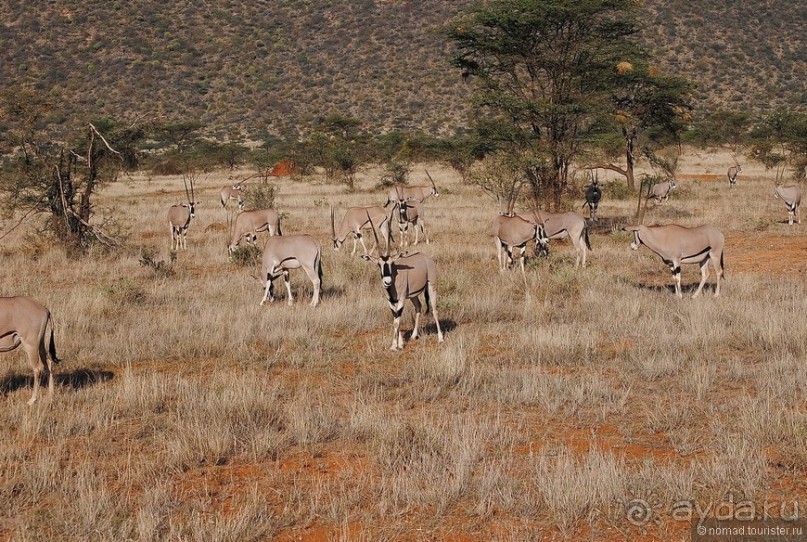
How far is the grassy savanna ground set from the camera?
552cm

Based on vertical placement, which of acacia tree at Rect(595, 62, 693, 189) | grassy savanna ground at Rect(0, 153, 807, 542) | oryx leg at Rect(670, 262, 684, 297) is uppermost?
acacia tree at Rect(595, 62, 693, 189)

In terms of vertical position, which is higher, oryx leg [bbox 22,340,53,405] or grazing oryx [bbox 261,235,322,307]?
grazing oryx [bbox 261,235,322,307]

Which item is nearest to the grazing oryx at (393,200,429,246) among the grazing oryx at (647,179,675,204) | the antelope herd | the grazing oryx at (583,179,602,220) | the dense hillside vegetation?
the antelope herd

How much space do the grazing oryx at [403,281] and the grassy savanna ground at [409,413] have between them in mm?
376

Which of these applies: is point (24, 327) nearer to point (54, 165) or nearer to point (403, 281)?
point (403, 281)

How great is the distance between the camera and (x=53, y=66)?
7250 centimetres

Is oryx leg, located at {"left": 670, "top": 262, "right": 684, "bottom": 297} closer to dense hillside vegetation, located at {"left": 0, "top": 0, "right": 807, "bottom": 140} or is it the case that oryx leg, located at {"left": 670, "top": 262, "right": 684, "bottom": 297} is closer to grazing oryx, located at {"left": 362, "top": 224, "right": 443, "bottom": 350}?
grazing oryx, located at {"left": 362, "top": 224, "right": 443, "bottom": 350}

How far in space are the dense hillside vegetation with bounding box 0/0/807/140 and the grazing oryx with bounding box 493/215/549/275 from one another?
57800 millimetres

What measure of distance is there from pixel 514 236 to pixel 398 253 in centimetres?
605

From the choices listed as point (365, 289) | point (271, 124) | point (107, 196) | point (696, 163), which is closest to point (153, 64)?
point (271, 124)

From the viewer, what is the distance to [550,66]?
23.5 m

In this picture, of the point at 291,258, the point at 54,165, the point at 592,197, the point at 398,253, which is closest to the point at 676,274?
the point at 398,253

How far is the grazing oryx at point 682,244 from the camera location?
1355 centimetres

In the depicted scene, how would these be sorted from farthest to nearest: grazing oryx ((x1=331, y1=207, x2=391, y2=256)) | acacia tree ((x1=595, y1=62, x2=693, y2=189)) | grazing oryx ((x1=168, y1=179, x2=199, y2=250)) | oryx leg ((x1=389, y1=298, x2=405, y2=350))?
acacia tree ((x1=595, y1=62, x2=693, y2=189)) < grazing oryx ((x1=168, y1=179, x2=199, y2=250)) < grazing oryx ((x1=331, y1=207, x2=391, y2=256)) < oryx leg ((x1=389, y1=298, x2=405, y2=350))
